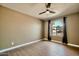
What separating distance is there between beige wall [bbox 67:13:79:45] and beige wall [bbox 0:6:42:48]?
1519mm

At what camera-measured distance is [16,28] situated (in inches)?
135

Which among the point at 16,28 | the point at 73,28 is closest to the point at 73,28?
the point at 73,28

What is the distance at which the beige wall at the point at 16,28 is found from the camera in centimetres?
291

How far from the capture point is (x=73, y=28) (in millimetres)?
3436

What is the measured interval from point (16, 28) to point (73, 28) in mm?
2444

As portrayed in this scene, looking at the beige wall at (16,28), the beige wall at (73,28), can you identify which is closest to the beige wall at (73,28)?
the beige wall at (73,28)

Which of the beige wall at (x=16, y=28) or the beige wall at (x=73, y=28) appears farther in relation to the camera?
the beige wall at (x=73, y=28)

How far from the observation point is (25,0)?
1.48 meters

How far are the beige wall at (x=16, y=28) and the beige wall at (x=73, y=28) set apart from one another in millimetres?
1519

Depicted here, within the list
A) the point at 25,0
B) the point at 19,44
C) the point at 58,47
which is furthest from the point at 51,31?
the point at 19,44

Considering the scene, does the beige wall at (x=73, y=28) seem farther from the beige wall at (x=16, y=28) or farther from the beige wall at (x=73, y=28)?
the beige wall at (x=16, y=28)

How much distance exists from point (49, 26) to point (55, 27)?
19 cm

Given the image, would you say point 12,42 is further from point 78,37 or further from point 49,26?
point 78,37

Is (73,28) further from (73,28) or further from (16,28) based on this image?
(16,28)
